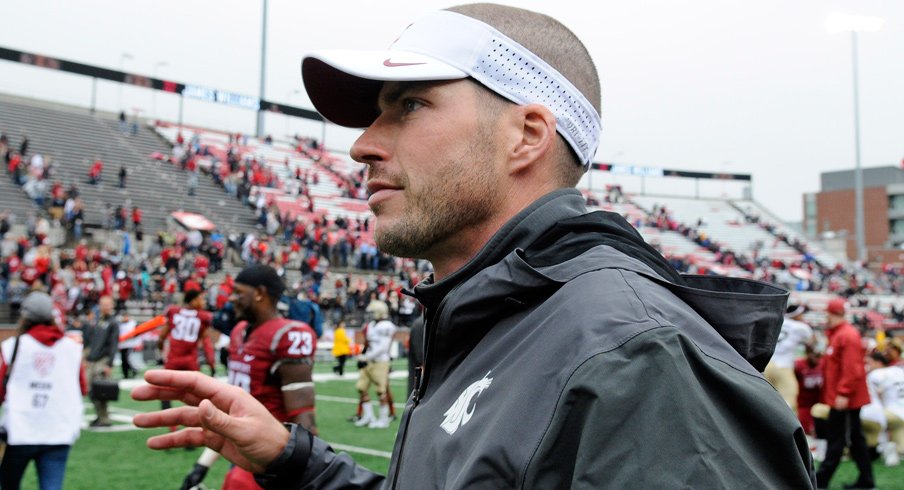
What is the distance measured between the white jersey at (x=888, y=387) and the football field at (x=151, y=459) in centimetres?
82

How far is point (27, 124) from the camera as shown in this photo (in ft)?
120

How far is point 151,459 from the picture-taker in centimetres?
943

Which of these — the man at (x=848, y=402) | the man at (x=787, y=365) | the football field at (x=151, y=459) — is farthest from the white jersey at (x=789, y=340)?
the football field at (x=151, y=459)

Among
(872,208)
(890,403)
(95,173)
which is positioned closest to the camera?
(890,403)

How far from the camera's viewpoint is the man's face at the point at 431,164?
5.41 ft

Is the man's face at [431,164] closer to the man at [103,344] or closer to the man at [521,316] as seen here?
the man at [521,316]

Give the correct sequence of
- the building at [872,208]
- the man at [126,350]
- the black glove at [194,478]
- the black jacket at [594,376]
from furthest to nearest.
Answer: the building at [872,208] < the man at [126,350] < the black glove at [194,478] < the black jacket at [594,376]

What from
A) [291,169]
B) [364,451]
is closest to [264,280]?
[364,451]

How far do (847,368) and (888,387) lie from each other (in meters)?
2.97

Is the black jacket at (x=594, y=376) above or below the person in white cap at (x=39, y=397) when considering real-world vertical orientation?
above

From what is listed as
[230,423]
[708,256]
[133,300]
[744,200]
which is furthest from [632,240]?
[744,200]

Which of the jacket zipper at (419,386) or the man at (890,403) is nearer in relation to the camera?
the jacket zipper at (419,386)

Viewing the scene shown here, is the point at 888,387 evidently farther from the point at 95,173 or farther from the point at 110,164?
the point at 110,164

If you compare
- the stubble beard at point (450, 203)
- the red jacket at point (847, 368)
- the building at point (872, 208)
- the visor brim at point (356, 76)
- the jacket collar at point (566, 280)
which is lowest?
the red jacket at point (847, 368)
